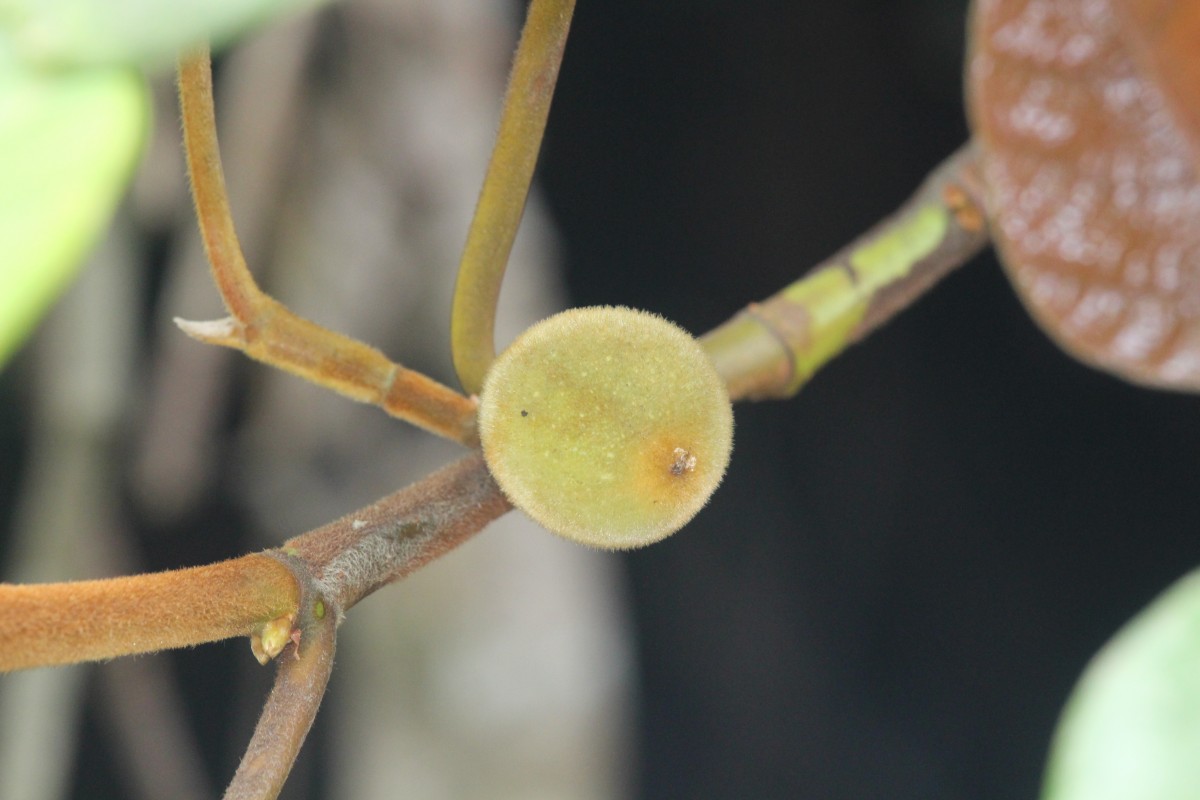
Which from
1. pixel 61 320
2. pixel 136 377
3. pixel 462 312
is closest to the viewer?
pixel 462 312


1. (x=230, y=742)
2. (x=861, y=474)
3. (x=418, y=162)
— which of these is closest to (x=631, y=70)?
(x=418, y=162)

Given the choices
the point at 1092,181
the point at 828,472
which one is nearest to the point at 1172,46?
the point at 1092,181

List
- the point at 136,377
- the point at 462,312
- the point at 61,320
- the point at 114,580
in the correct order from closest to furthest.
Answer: the point at 114,580
the point at 462,312
the point at 61,320
the point at 136,377

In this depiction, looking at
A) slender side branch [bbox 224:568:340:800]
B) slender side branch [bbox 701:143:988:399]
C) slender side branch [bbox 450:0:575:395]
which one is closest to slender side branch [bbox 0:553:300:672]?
slender side branch [bbox 224:568:340:800]

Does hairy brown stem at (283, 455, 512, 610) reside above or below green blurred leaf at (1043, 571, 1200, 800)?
above

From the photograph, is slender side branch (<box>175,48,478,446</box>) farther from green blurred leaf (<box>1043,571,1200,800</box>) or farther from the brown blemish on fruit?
green blurred leaf (<box>1043,571,1200,800</box>)

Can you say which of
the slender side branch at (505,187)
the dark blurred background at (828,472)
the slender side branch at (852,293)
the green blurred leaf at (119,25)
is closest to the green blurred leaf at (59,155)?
the green blurred leaf at (119,25)

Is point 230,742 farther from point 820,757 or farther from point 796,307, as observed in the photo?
point 796,307
